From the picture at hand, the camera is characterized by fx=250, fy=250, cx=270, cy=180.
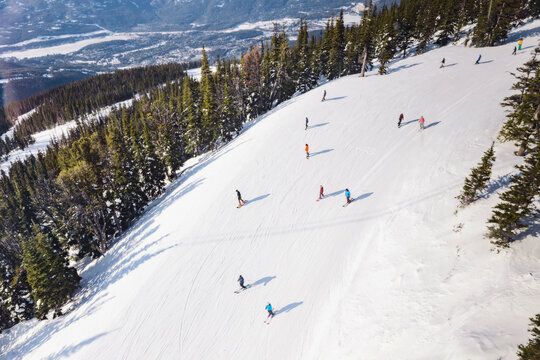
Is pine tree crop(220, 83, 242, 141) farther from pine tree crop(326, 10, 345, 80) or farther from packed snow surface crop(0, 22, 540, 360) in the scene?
pine tree crop(326, 10, 345, 80)

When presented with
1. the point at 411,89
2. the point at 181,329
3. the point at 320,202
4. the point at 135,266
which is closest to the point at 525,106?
the point at 320,202

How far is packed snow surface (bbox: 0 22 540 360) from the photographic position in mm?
11555

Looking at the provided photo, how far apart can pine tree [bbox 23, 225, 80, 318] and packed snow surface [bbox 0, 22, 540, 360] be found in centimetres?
190

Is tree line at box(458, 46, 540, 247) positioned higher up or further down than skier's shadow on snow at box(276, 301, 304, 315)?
higher up

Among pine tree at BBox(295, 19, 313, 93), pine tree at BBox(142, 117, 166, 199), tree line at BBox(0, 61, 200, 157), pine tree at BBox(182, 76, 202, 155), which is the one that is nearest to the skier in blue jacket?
pine tree at BBox(142, 117, 166, 199)

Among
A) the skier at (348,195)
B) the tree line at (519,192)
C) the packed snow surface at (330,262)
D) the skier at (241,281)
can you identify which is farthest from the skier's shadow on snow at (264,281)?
the tree line at (519,192)

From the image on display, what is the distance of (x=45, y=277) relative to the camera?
88.7 feet

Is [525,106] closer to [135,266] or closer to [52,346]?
[135,266]

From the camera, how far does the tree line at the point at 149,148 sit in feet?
104

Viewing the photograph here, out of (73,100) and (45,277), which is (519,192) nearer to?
(45,277)

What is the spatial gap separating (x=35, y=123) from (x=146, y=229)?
169 metres

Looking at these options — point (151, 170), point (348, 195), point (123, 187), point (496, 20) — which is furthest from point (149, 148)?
point (496, 20)

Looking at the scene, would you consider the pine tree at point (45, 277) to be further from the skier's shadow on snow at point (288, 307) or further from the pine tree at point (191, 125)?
the pine tree at point (191, 125)

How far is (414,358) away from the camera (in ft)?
33.4
